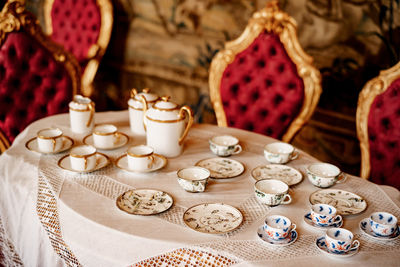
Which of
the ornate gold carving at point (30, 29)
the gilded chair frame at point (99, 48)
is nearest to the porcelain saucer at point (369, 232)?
the ornate gold carving at point (30, 29)

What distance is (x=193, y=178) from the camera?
1089 mm

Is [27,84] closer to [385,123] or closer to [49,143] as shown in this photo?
[49,143]

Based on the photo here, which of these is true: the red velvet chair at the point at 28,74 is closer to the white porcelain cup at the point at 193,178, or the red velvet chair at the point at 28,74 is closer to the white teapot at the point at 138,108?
the white teapot at the point at 138,108

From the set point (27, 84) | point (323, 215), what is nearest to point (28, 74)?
point (27, 84)

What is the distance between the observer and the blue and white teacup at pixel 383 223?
2.89 ft

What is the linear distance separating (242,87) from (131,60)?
1156mm

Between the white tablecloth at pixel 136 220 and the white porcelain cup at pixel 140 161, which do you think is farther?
the white porcelain cup at pixel 140 161

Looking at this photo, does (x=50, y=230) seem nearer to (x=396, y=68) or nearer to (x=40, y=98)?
(x=40, y=98)

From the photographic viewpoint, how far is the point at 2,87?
70.7 inches

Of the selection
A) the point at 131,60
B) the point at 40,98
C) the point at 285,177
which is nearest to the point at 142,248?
the point at 285,177

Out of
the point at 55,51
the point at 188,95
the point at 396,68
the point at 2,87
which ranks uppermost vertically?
the point at 396,68

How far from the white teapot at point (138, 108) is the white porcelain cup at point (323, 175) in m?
0.55

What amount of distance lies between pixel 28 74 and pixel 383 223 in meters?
1.52

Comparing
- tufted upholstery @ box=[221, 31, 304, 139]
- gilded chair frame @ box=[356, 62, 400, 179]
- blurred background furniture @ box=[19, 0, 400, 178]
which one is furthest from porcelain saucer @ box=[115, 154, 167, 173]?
blurred background furniture @ box=[19, 0, 400, 178]
